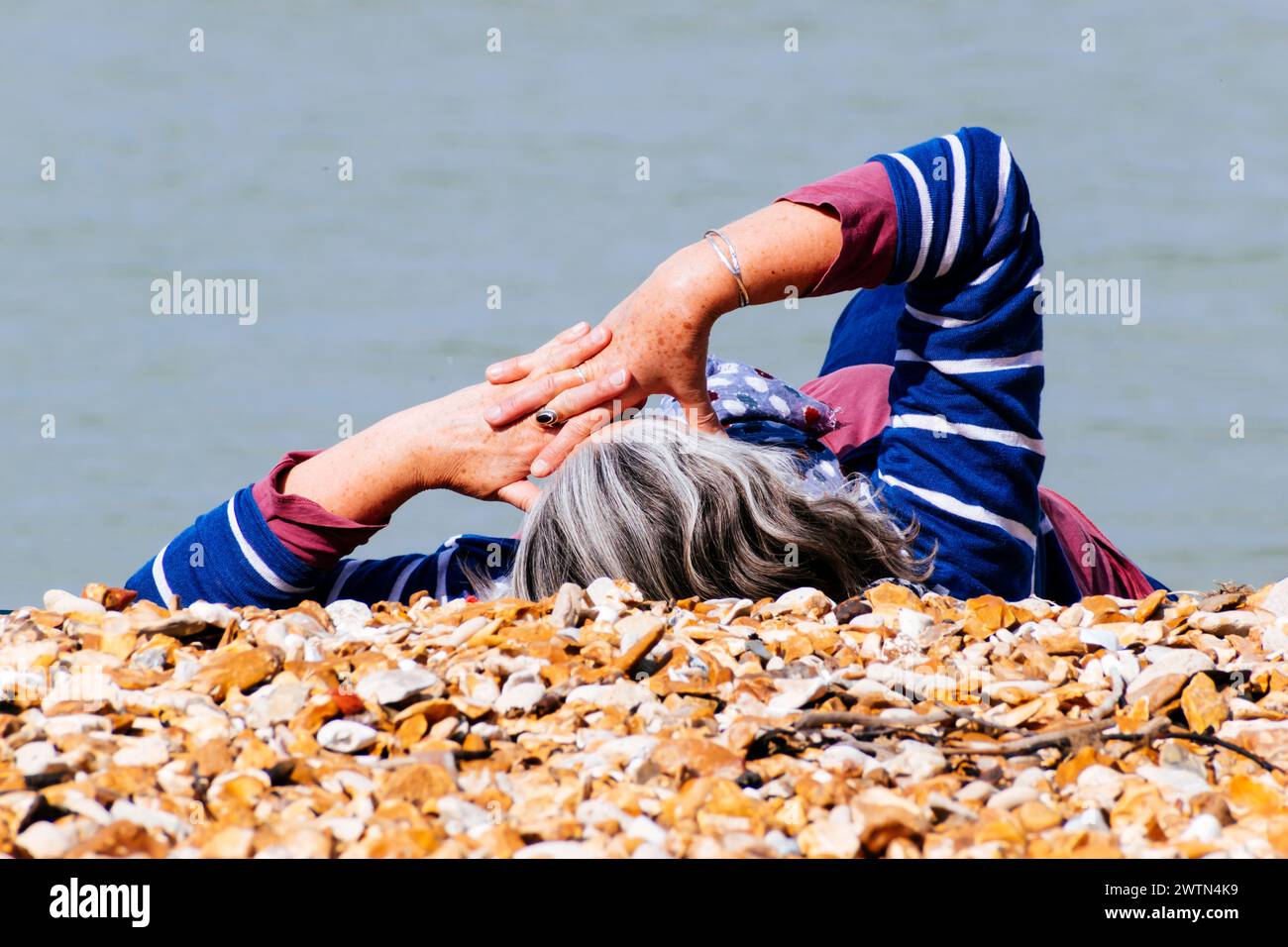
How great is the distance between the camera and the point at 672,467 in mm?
2273

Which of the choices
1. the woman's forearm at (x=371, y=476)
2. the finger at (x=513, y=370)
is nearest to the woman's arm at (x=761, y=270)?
the finger at (x=513, y=370)

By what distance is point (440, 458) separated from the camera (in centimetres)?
266

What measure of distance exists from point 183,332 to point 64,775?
5.86 metres

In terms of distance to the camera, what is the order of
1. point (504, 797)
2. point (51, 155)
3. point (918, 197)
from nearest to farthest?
point (504, 797) < point (918, 197) < point (51, 155)

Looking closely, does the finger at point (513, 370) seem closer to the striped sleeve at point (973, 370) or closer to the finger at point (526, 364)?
the finger at point (526, 364)

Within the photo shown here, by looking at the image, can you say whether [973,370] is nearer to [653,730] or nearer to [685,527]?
[685,527]

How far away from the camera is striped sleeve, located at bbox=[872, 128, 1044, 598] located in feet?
8.18

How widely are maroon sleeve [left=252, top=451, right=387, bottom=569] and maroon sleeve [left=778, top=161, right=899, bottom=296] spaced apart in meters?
0.93

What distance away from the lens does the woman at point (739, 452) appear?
2.29 m

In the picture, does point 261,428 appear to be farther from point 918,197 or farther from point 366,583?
point 918,197

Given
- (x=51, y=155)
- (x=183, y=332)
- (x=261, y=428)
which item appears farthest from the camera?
(x=51, y=155)

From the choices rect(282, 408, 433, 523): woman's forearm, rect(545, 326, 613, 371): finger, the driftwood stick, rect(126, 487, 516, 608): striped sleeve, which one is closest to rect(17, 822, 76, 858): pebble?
the driftwood stick

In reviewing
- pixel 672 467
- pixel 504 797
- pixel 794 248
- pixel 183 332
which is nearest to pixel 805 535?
pixel 672 467
